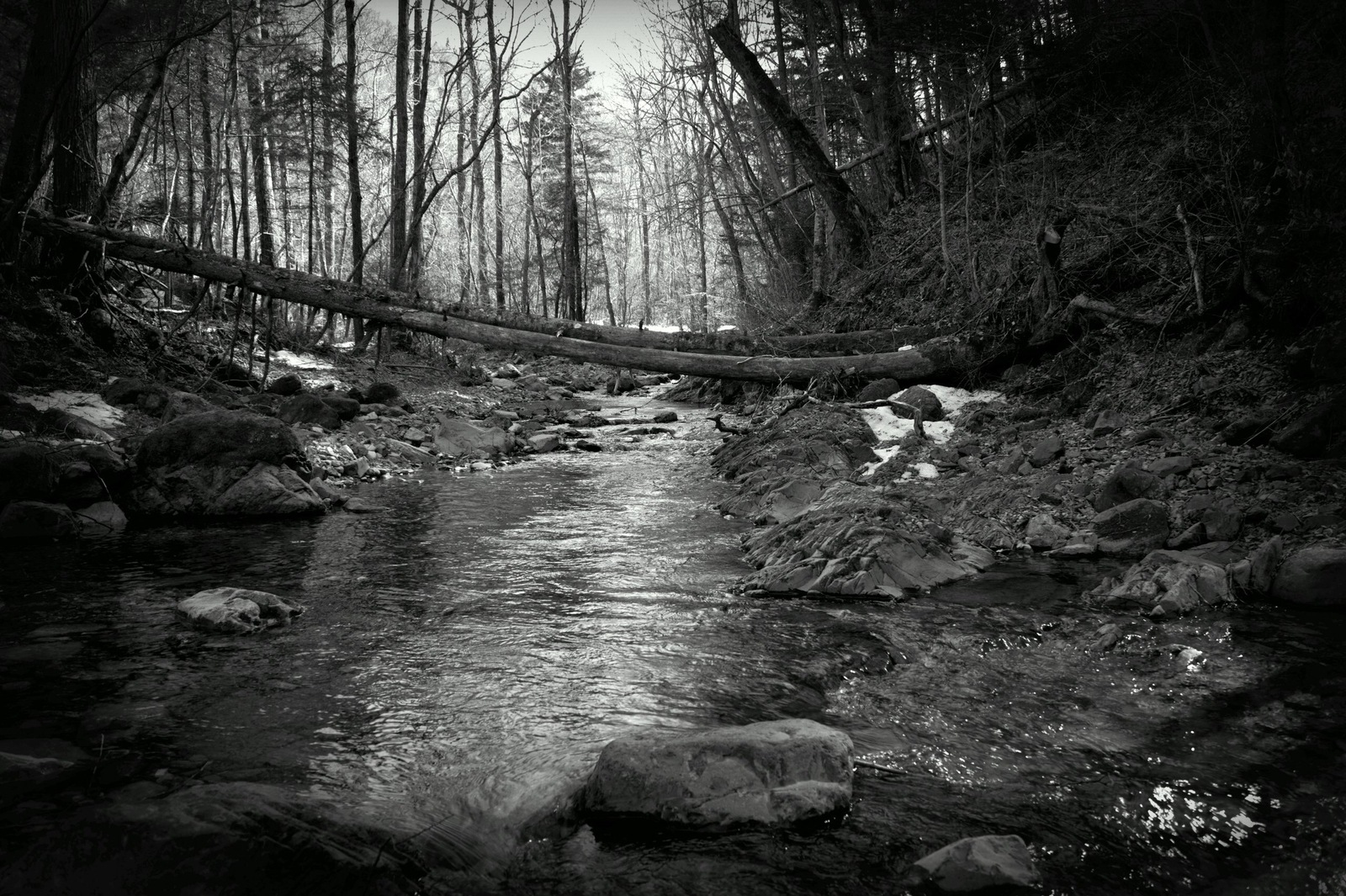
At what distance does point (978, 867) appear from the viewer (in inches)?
85.0

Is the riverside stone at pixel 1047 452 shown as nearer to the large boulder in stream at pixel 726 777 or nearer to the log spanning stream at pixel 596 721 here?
the log spanning stream at pixel 596 721

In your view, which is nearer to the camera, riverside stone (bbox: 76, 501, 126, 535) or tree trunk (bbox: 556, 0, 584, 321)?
riverside stone (bbox: 76, 501, 126, 535)

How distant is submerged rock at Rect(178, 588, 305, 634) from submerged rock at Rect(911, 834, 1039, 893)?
12.5ft

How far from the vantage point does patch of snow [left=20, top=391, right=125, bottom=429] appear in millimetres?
8000

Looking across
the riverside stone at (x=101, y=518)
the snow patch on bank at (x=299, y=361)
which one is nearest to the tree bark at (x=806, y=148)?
the snow patch on bank at (x=299, y=361)

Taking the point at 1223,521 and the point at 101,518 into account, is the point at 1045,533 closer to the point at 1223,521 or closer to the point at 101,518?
the point at 1223,521

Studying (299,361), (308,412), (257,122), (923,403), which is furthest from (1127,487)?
(257,122)

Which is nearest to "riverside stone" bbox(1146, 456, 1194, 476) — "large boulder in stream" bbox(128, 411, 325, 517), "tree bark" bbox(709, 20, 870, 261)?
"large boulder in stream" bbox(128, 411, 325, 517)

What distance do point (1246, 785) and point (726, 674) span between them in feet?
6.84

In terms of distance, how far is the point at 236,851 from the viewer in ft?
7.27

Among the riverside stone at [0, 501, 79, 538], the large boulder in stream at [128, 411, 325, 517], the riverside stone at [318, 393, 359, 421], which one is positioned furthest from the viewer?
the riverside stone at [318, 393, 359, 421]

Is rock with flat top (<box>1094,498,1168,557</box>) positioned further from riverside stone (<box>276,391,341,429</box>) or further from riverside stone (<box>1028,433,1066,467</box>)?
riverside stone (<box>276,391,341,429</box>)

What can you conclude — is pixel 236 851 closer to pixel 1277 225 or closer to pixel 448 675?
pixel 448 675

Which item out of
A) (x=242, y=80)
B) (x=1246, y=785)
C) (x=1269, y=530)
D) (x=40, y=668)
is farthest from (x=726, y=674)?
(x=242, y=80)
